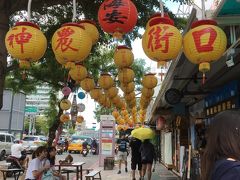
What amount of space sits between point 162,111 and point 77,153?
24232 mm

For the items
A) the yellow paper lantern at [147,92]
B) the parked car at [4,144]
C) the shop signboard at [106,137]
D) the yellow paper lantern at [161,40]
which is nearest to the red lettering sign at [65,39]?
the yellow paper lantern at [161,40]

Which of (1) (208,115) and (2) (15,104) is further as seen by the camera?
(2) (15,104)

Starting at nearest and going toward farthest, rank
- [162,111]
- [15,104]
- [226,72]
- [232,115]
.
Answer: [232,115]
[226,72]
[162,111]
[15,104]

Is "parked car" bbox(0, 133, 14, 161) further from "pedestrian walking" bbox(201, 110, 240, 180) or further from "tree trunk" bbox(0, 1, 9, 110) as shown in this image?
"pedestrian walking" bbox(201, 110, 240, 180)

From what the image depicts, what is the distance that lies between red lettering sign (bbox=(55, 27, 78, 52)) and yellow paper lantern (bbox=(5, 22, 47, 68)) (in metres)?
0.31

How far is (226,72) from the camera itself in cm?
886

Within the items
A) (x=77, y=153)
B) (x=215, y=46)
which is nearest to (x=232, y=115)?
(x=215, y=46)

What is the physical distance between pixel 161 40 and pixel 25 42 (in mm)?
1851

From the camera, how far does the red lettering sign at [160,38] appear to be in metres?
4.92

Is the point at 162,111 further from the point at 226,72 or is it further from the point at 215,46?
the point at 215,46

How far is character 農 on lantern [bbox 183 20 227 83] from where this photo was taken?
4.85 m

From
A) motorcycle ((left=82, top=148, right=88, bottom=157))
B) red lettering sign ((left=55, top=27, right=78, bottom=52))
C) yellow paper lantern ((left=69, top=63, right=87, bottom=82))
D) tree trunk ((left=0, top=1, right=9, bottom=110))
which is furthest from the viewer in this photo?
motorcycle ((left=82, top=148, right=88, bottom=157))

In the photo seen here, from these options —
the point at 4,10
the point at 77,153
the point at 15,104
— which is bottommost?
the point at 77,153

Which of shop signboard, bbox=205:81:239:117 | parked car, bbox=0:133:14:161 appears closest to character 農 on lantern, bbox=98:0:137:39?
shop signboard, bbox=205:81:239:117
